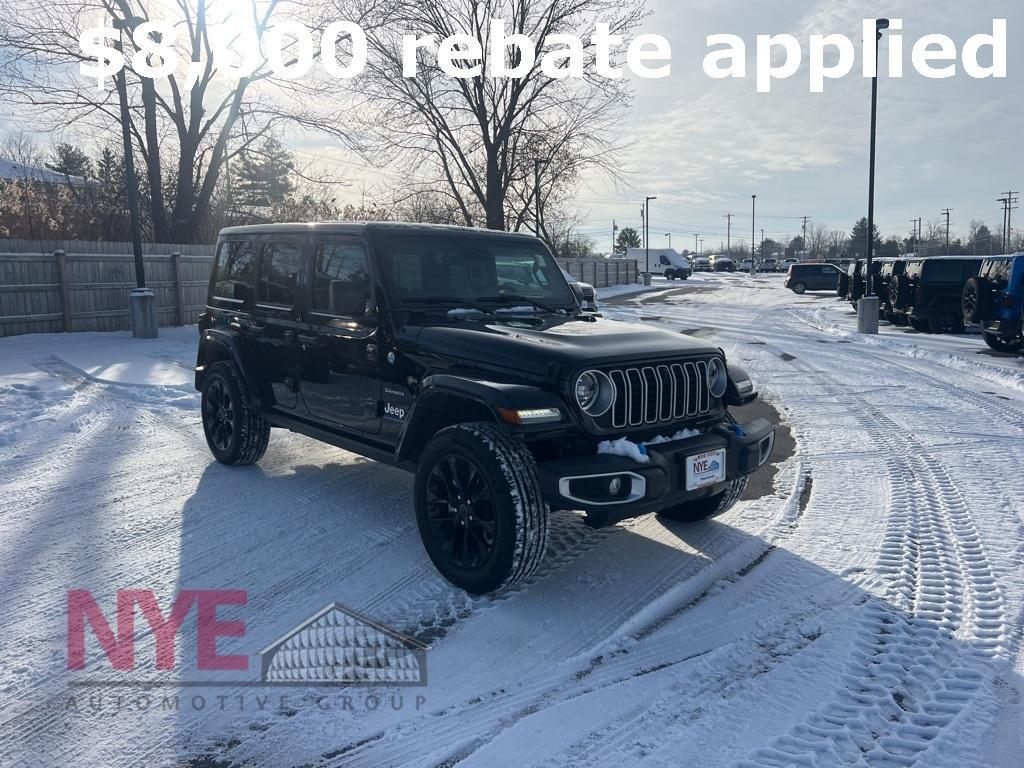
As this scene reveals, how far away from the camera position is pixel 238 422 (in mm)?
6324

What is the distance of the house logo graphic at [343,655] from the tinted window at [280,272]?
9.03 feet

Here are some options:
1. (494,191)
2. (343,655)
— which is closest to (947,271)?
(494,191)

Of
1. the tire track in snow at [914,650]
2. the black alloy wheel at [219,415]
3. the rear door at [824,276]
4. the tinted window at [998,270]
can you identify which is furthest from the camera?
the rear door at [824,276]

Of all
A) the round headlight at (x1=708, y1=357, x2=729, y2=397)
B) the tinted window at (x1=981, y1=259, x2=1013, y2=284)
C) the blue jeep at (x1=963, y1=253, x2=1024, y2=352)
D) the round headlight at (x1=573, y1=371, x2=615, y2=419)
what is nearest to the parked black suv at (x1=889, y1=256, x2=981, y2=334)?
the blue jeep at (x1=963, y1=253, x2=1024, y2=352)

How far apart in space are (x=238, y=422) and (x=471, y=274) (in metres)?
2.47

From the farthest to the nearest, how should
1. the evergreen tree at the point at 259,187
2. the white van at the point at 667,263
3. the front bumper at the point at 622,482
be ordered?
the white van at the point at 667,263
the evergreen tree at the point at 259,187
the front bumper at the point at 622,482

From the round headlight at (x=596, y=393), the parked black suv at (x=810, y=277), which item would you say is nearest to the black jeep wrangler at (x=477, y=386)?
the round headlight at (x=596, y=393)

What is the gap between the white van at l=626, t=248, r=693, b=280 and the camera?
2562 inches

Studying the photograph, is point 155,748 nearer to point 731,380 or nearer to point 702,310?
point 731,380

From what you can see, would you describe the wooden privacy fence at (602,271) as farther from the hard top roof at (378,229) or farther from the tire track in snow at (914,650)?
the tire track in snow at (914,650)

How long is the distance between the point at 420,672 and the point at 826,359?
40.2ft

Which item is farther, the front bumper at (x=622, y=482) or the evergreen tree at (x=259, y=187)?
the evergreen tree at (x=259, y=187)

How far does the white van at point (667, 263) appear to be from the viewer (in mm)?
65062

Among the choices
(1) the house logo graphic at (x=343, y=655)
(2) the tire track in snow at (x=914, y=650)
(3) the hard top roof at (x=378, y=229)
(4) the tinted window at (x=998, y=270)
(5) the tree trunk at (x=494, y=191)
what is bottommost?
(2) the tire track in snow at (x=914, y=650)
